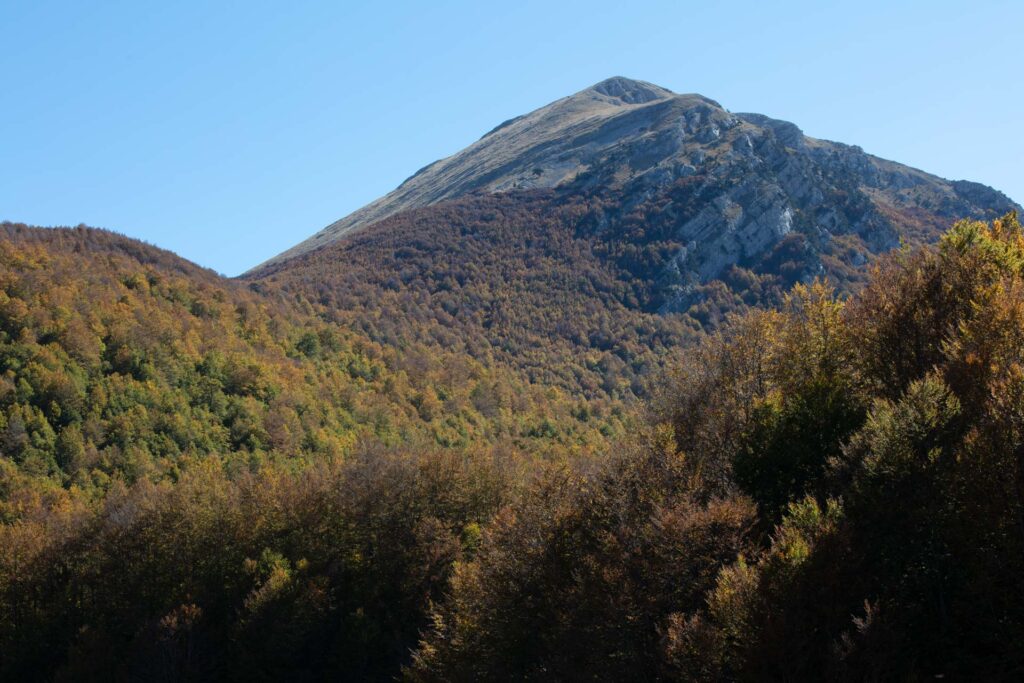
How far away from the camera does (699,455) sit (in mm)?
31375

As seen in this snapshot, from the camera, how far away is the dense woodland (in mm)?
20422

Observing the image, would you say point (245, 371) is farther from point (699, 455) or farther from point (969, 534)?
point (969, 534)

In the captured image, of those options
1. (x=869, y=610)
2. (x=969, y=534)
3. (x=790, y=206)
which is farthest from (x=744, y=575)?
(x=790, y=206)

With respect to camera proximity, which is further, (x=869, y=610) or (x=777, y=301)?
(x=777, y=301)

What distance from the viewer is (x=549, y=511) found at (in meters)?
31.7

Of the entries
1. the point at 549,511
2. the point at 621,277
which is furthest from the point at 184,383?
the point at 621,277

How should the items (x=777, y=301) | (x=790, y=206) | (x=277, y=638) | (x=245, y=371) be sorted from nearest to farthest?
1. (x=277, y=638)
2. (x=245, y=371)
3. (x=777, y=301)
4. (x=790, y=206)

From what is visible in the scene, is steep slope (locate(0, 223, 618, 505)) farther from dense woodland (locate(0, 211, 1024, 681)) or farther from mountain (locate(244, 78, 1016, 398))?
mountain (locate(244, 78, 1016, 398))

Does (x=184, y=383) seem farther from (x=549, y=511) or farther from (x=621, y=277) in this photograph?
(x=621, y=277)

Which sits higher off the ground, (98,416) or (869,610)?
(98,416)

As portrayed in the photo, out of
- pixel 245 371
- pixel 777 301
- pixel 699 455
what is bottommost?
pixel 777 301

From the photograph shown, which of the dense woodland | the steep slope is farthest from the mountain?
the dense woodland

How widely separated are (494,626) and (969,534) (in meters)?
16.1

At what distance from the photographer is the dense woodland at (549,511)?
20422mm
